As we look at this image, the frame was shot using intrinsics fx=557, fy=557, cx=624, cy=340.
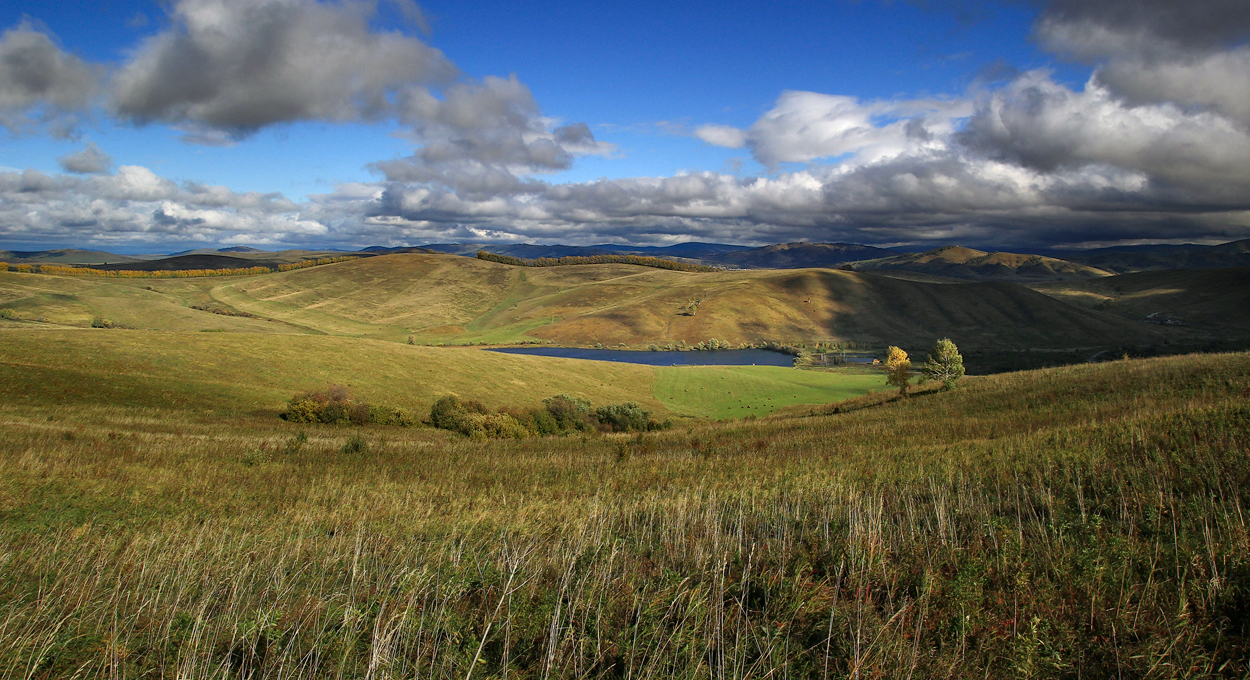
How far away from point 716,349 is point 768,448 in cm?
14670

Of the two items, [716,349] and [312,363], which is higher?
[312,363]

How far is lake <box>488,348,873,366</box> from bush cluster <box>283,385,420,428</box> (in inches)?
4051

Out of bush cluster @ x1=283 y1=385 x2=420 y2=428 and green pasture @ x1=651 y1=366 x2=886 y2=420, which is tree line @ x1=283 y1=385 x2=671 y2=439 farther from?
green pasture @ x1=651 y1=366 x2=886 y2=420

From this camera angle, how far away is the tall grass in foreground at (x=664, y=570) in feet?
14.7

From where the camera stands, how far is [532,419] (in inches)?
1591

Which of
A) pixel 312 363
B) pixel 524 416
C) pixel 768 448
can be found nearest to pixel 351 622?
pixel 768 448

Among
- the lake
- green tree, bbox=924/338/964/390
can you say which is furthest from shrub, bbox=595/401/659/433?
the lake

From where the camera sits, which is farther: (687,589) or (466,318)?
(466,318)

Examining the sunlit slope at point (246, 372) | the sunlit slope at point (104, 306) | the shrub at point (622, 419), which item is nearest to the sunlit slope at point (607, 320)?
the sunlit slope at point (104, 306)

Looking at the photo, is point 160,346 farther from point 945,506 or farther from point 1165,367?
point 1165,367

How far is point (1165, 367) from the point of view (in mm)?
23328

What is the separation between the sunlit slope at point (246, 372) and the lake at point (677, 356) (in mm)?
66485

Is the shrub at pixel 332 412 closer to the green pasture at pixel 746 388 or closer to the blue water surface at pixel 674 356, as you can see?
the green pasture at pixel 746 388

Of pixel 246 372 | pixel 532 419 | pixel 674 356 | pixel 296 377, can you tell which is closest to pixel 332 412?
pixel 532 419
